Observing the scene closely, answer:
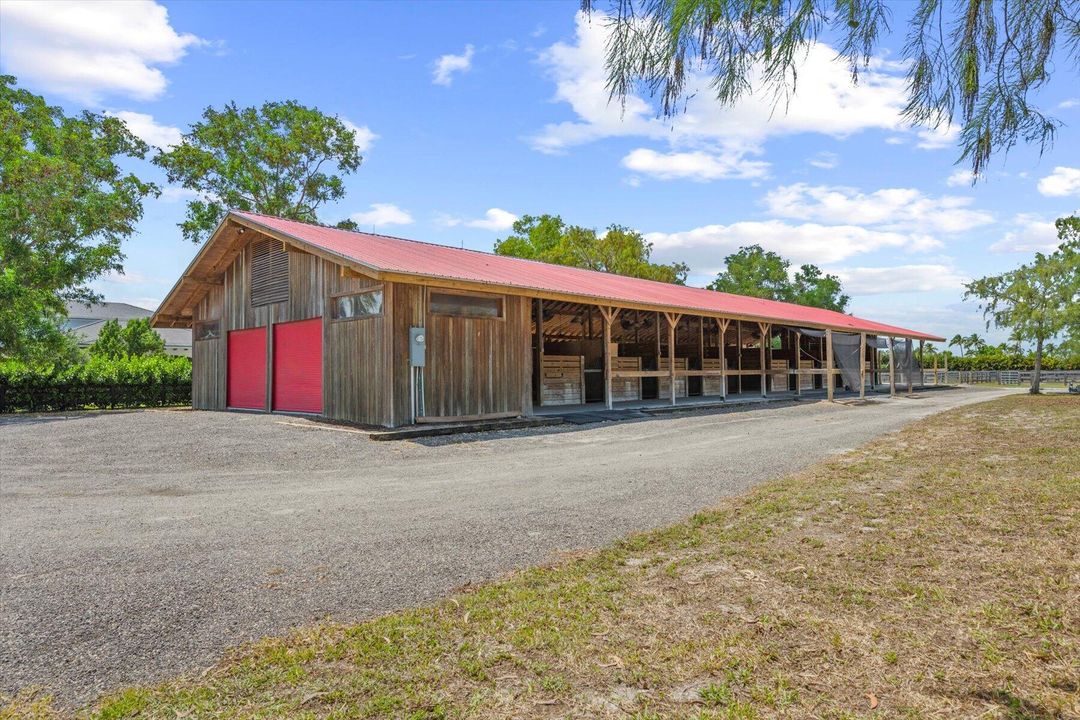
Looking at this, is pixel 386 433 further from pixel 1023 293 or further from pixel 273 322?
pixel 1023 293

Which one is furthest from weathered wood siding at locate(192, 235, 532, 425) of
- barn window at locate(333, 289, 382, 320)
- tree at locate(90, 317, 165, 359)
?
tree at locate(90, 317, 165, 359)

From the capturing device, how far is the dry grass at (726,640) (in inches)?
89.0

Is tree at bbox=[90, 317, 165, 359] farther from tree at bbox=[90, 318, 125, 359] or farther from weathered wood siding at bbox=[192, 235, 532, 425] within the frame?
weathered wood siding at bbox=[192, 235, 532, 425]

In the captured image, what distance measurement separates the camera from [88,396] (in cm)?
1881

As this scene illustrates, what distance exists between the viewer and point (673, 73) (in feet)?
11.9

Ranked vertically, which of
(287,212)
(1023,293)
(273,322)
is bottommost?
(273,322)

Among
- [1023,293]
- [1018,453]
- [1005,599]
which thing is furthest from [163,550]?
[1023,293]

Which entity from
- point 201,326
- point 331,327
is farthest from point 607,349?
point 201,326

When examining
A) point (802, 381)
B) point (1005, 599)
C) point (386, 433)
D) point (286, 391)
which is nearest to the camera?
point (1005, 599)

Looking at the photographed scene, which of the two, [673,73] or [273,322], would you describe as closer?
[673,73]

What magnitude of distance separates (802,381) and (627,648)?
25579mm

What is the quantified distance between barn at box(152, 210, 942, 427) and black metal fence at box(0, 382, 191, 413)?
2.42 meters

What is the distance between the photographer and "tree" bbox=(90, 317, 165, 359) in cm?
3062

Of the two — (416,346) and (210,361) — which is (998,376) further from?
(210,361)
